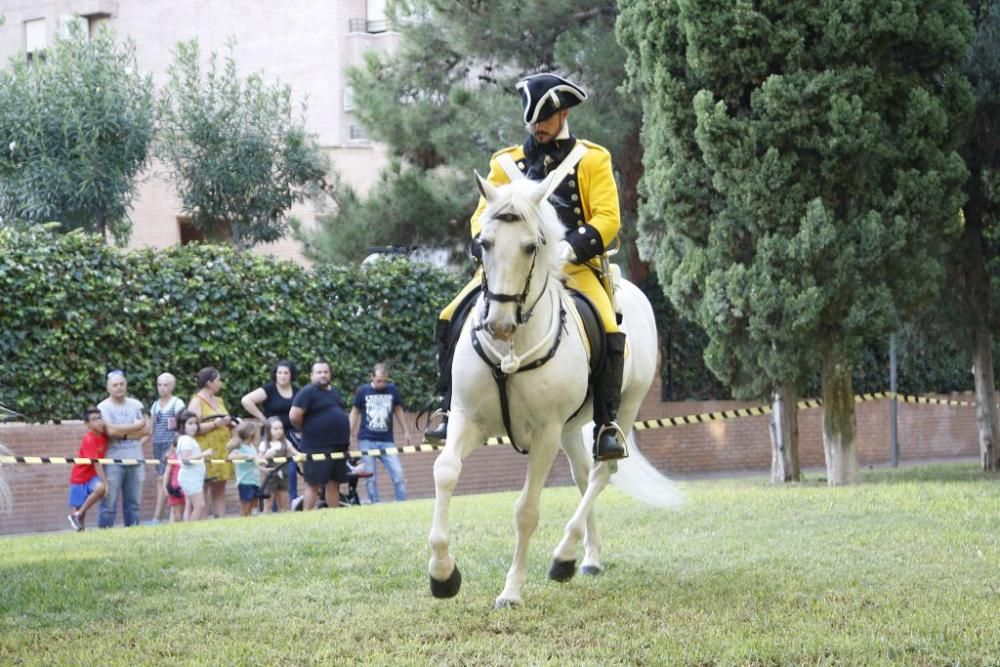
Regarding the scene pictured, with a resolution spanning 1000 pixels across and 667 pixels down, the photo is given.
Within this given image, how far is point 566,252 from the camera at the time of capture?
873 cm

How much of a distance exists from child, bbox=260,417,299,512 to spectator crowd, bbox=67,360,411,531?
13 millimetres

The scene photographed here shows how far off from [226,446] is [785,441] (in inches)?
320

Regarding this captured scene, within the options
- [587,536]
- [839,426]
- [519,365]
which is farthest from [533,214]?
[839,426]

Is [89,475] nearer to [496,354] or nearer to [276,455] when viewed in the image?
[276,455]

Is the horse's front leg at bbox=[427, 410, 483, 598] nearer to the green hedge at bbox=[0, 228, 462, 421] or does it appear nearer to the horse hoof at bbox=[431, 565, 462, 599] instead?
the horse hoof at bbox=[431, 565, 462, 599]

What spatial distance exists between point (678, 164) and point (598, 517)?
6838 mm

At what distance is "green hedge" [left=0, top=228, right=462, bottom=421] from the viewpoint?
19203mm

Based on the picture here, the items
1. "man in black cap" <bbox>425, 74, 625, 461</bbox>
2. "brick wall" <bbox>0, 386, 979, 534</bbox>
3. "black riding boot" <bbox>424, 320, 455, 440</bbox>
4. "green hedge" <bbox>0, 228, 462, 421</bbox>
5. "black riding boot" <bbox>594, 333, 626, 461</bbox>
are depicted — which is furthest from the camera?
"brick wall" <bbox>0, 386, 979, 534</bbox>

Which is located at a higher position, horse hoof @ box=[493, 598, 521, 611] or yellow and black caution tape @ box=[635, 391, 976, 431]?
horse hoof @ box=[493, 598, 521, 611]

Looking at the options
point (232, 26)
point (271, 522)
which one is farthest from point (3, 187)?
point (271, 522)

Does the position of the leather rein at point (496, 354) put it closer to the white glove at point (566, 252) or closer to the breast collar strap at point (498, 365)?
the breast collar strap at point (498, 365)

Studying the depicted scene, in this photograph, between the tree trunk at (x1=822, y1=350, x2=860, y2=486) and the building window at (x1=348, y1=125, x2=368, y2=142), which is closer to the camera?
the tree trunk at (x1=822, y1=350, x2=860, y2=486)

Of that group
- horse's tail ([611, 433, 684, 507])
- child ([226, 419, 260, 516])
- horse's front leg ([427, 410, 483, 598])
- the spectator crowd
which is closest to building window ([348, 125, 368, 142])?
the spectator crowd

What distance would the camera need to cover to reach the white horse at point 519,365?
25.8 feet
